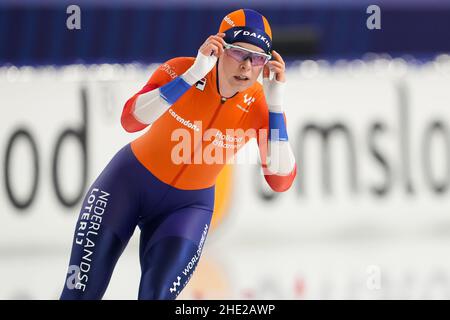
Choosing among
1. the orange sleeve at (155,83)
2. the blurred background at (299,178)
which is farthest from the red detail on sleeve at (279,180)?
the blurred background at (299,178)

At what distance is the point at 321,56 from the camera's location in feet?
22.1

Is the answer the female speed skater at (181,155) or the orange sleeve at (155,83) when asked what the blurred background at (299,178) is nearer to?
the female speed skater at (181,155)

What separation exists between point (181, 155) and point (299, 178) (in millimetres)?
2487

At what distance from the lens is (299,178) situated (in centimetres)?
638

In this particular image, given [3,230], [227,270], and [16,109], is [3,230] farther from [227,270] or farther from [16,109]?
[227,270]

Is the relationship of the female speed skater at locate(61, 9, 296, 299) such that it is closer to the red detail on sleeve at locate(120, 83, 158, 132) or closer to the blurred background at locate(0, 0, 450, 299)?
the red detail on sleeve at locate(120, 83, 158, 132)

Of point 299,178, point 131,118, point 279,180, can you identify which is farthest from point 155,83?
point 299,178

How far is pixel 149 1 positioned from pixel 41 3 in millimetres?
899

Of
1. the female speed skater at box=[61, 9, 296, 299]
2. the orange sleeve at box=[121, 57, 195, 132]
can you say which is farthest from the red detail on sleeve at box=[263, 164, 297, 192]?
the orange sleeve at box=[121, 57, 195, 132]

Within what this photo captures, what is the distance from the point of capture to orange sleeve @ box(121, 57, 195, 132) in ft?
12.7

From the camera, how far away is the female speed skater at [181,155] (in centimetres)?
382

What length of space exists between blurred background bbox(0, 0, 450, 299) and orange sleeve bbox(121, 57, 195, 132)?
2.02 m
